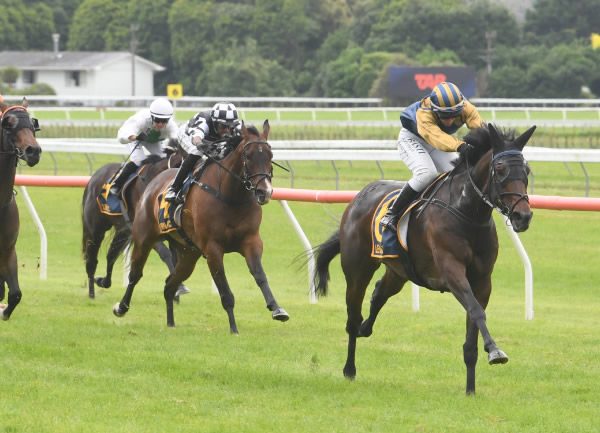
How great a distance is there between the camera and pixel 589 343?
778cm

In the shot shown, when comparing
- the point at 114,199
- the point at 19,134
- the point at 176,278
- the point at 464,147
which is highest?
the point at 464,147

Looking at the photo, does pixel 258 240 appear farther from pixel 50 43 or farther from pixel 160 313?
pixel 50 43

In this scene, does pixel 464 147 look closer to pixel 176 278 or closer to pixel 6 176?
pixel 6 176

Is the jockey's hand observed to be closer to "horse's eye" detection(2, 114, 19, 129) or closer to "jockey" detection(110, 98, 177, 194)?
"horse's eye" detection(2, 114, 19, 129)

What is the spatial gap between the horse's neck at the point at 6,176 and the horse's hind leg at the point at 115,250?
2.53 meters

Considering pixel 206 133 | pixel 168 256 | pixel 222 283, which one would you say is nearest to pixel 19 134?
pixel 206 133

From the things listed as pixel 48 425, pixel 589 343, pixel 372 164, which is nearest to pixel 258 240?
pixel 589 343

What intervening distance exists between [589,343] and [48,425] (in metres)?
3.98

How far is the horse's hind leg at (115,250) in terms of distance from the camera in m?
10.3

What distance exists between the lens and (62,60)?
63281mm

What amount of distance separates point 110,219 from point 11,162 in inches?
124

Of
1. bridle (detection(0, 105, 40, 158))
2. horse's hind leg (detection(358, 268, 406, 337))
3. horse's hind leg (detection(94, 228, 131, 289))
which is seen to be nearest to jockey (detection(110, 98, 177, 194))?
horse's hind leg (detection(94, 228, 131, 289))

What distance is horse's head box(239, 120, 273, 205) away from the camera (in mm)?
7785

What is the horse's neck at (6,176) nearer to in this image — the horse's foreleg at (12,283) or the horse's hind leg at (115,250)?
the horse's foreleg at (12,283)
